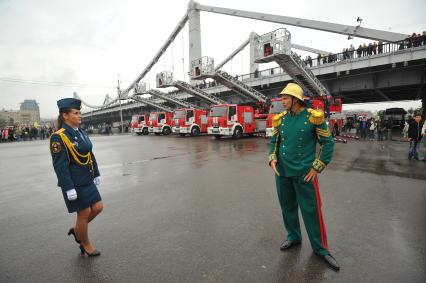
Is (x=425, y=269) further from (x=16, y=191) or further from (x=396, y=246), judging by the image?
(x=16, y=191)

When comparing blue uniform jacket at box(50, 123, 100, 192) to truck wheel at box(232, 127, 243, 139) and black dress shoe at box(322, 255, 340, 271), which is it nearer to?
black dress shoe at box(322, 255, 340, 271)

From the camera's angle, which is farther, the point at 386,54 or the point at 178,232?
the point at 386,54

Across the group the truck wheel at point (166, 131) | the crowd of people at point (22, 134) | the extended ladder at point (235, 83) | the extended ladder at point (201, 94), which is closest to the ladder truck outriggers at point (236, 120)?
the extended ladder at point (235, 83)

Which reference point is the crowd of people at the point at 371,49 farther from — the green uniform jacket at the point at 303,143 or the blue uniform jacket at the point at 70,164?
the blue uniform jacket at the point at 70,164

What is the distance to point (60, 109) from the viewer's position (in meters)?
2.74

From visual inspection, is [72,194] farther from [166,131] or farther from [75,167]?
[166,131]

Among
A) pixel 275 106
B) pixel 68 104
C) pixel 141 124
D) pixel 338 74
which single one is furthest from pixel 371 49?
pixel 141 124

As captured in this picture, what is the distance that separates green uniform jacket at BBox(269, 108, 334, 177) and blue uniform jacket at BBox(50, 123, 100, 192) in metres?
2.16

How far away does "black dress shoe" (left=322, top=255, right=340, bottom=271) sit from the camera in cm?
247

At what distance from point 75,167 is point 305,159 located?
8.05ft

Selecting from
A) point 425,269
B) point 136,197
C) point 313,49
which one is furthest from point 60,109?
point 313,49

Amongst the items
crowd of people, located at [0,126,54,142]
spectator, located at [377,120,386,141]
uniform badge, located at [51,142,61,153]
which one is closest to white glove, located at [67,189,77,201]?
uniform badge, located at [51,142,61,153]

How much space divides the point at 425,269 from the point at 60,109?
4058 millimetres

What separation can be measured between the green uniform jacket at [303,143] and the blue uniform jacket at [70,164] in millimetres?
2158
